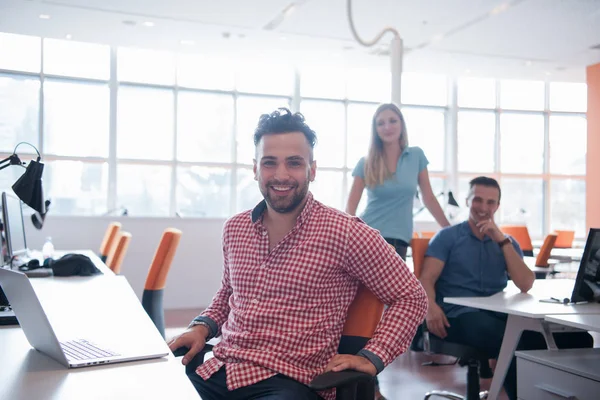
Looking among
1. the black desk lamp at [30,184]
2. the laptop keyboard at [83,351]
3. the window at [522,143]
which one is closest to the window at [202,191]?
the window at [522,143]

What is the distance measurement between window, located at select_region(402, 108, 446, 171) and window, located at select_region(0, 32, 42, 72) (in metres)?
6.10

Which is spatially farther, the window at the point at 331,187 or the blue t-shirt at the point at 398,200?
the window at the point at 331,187

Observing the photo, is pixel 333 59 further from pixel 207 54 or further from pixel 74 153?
pixel 74 153

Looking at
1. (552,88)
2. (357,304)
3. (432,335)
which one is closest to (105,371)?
(357,304)

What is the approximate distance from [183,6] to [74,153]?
3.16 m

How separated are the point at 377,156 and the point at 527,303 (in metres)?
1.25

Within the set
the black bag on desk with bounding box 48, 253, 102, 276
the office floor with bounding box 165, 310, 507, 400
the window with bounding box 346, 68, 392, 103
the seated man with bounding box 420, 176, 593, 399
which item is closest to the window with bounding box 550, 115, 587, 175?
the window with bounding box 346, 68, 392, 103

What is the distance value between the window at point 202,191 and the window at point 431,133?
350 centimetres

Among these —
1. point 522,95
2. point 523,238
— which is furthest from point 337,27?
point 522,95

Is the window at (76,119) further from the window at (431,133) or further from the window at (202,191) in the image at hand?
the window at (431,133)

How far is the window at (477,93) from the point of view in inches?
432

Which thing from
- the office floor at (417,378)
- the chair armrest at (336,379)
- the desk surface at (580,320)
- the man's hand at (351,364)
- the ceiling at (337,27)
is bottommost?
the office floor at (417,378)

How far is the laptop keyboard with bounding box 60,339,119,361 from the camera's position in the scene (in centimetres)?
136

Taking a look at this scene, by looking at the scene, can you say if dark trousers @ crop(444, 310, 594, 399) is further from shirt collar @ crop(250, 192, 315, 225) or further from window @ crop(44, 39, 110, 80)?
window @ crop(44, 39, 110, 80)
